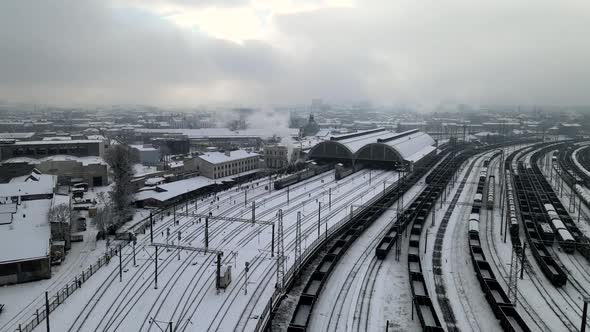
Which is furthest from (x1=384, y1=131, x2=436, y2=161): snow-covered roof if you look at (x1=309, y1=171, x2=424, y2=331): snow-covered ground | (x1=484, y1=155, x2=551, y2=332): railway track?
(x1=309, y1=171, x2=424, y2=331): snow-covered ground

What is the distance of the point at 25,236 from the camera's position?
1730cm

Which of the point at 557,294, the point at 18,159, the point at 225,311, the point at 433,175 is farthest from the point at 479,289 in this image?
the point at 18,159

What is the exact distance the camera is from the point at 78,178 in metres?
33.6

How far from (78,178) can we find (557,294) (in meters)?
32.2

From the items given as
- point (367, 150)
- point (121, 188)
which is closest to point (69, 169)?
point (121, 188)

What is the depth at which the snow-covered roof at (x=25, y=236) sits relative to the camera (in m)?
16.1

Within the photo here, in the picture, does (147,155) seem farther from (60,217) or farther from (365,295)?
(365,295)

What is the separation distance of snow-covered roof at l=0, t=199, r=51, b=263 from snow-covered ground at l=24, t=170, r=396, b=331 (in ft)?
8.16

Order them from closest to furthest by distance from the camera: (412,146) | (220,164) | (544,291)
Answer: (544,291)
(220,164)
(412,146)

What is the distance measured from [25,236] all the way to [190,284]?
7.28 meters

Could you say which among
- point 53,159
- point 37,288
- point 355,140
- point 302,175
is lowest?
point 37,288

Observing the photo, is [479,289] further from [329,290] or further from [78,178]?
[78,178]

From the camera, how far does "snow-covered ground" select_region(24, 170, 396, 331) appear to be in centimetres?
1327

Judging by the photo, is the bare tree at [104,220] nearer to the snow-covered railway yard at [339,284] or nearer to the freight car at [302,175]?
the snow-covered railway yard at [339,284]
